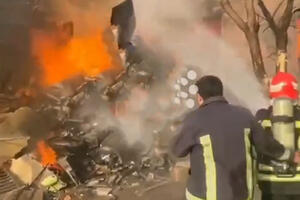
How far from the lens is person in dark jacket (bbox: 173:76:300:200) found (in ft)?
12.7

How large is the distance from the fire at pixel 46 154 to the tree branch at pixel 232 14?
201cm

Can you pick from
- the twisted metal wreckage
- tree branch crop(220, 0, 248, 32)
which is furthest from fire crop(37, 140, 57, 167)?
tree branch crop(220, 0, 248, 32)

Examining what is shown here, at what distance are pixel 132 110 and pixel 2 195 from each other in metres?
1.37

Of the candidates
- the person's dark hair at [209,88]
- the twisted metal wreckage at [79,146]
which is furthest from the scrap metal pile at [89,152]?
the person's dark hair at [209,88]

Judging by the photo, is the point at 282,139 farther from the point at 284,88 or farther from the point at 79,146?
the point at 79,146

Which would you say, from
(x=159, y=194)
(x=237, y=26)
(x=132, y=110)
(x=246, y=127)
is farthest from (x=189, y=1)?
(x=246, y=127)

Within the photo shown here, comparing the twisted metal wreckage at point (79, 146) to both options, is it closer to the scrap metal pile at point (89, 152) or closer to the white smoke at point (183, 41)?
the scrap metal pile at point (89, 152)

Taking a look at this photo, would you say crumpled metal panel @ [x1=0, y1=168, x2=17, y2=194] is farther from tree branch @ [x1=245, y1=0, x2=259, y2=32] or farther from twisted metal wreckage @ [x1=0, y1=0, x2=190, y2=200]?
tree branch @ [x1=245, y1=0, x2=259, y2=32]

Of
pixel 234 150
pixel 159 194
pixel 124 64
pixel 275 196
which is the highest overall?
pixel 124 64

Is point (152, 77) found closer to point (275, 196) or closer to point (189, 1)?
point (189, 1)

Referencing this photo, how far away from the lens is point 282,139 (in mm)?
4039

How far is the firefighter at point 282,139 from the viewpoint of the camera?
4.04 meters

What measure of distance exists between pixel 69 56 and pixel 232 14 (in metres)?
1.52

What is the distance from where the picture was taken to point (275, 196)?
414cm
